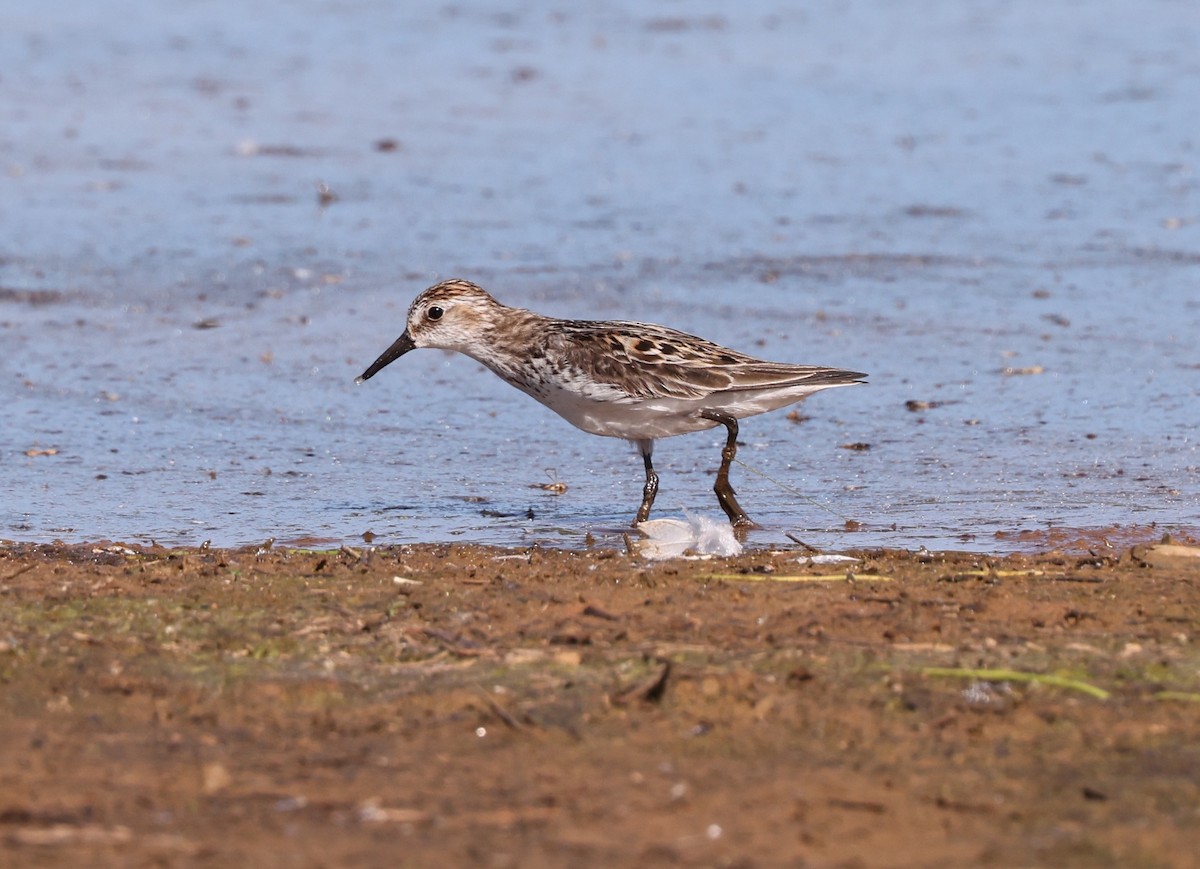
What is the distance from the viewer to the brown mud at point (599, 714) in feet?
13.5

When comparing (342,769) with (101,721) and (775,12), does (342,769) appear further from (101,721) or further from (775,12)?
(775,12)

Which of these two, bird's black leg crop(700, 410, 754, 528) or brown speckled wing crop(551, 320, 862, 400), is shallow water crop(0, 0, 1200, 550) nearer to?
bird's black leg crop(700, 410, 754, 528)

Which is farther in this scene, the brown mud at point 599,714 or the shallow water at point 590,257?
the shallow water at point 590,257

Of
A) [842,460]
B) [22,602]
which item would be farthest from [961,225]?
[22,602]

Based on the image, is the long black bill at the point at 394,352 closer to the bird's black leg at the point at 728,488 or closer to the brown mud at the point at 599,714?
the bird's black leg at the point at 728,488

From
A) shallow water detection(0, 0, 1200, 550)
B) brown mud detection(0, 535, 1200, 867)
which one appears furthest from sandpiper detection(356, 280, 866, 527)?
brown mud detection(0, 535, 1200, 867)

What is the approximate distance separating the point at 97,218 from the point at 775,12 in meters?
11.9

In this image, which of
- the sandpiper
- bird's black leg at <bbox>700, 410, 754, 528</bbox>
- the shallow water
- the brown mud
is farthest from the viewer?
the shallow water

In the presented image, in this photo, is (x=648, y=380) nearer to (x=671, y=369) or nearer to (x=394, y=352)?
(x=671, y=369)

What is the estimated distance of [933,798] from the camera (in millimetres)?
4332

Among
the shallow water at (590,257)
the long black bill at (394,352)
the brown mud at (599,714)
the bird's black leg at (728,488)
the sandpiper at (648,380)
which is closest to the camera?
the brown mud at (599,714)

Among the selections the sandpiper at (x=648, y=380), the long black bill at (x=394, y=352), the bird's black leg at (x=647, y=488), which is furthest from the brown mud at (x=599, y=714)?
the long black bill at (x=394, y=352)

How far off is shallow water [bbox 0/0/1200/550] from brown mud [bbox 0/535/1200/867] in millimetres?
1447

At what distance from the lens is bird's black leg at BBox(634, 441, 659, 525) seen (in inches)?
315
